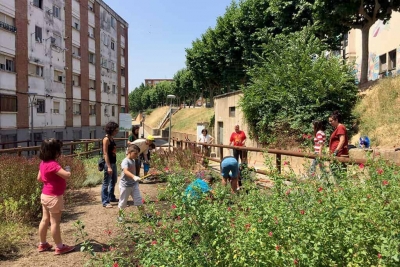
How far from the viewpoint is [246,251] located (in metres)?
2.05

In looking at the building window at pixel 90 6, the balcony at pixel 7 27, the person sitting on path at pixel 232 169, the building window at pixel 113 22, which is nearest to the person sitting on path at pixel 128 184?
the person sitting on path at pixel 232 169

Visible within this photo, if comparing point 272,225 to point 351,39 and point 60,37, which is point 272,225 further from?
point 351,39

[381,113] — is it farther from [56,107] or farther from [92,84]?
[92,84]

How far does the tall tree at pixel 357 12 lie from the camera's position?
14148 millimetres

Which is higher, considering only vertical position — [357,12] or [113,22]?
[113,22]

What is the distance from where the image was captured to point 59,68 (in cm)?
2728

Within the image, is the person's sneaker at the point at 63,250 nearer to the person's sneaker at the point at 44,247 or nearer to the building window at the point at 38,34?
the person's sneaker at the point at 44,247

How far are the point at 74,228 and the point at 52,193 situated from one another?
0.96 m

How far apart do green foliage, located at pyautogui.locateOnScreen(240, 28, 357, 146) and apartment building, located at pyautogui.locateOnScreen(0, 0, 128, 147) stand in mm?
14390

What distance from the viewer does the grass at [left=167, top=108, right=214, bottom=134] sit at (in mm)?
47188

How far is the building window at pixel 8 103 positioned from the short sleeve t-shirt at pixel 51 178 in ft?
65.1

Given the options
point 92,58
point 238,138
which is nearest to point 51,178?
point 238,138

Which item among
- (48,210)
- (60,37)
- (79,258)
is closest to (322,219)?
(79,258)

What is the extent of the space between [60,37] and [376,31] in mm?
24241
